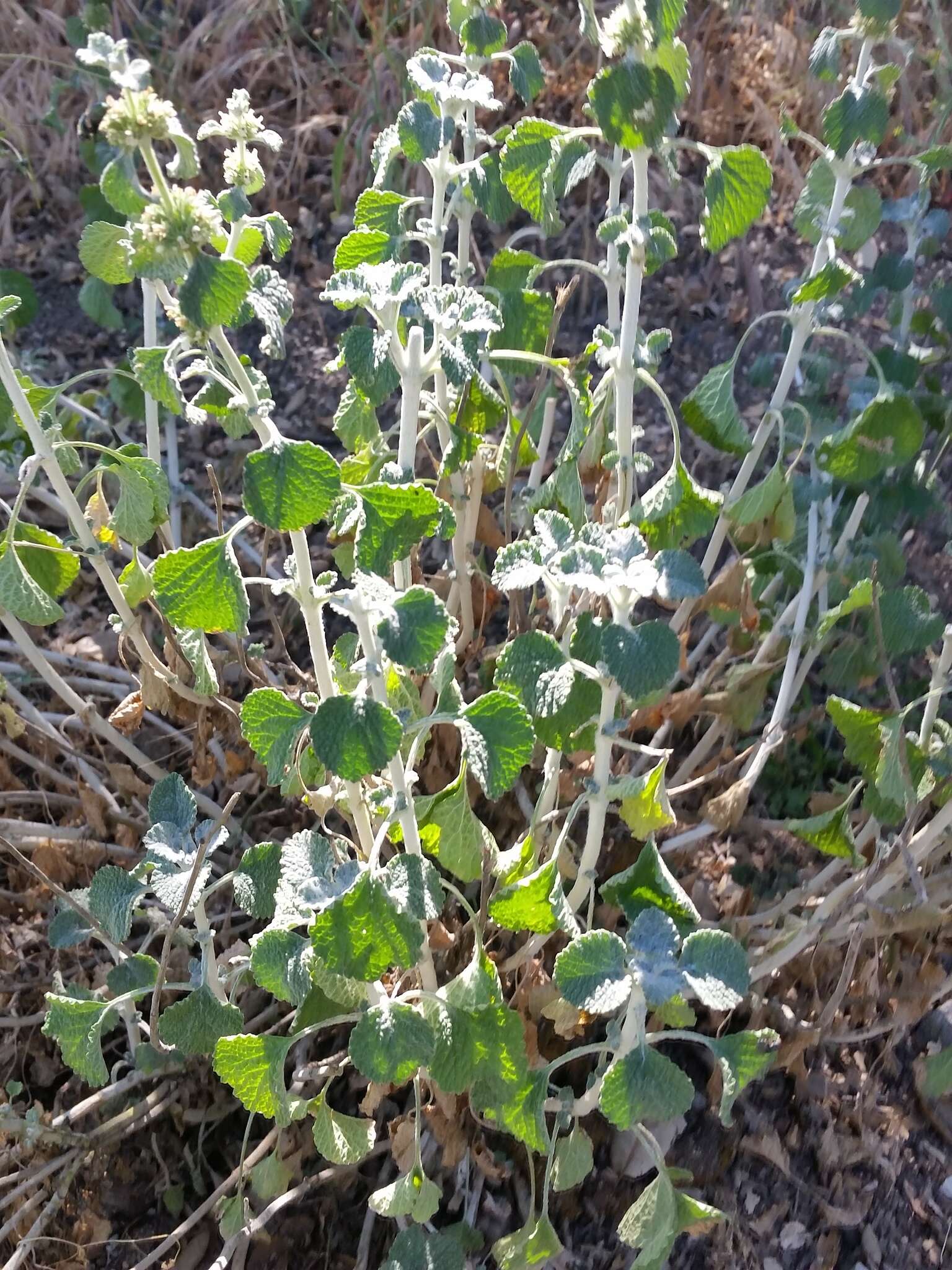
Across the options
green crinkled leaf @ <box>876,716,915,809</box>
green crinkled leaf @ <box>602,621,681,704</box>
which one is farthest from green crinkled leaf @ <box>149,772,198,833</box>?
green crinkled leaf @ <box>876,716,915,809</box>

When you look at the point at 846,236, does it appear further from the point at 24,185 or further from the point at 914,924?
the point at 24,185

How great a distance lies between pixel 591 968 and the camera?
0.90 metres

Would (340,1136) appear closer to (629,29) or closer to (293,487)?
(293,487)

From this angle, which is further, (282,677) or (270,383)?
(270,383)

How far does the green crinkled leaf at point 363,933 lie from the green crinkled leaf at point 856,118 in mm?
822

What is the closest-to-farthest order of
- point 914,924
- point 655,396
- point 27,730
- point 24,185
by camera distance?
point 914,924 < point 27,730 < point 655,396 < point 24,185

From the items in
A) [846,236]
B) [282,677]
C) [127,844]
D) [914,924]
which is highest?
[846,236]

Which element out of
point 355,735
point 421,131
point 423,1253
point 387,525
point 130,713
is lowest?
point 423,1253

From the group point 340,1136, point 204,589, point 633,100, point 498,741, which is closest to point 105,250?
point 204,589

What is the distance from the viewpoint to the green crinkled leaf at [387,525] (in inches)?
33.3

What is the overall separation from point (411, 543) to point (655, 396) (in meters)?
1.24

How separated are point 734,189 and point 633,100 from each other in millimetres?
175

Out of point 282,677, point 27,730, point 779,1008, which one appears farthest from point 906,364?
point 27,730

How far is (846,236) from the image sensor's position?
1.19 metres
